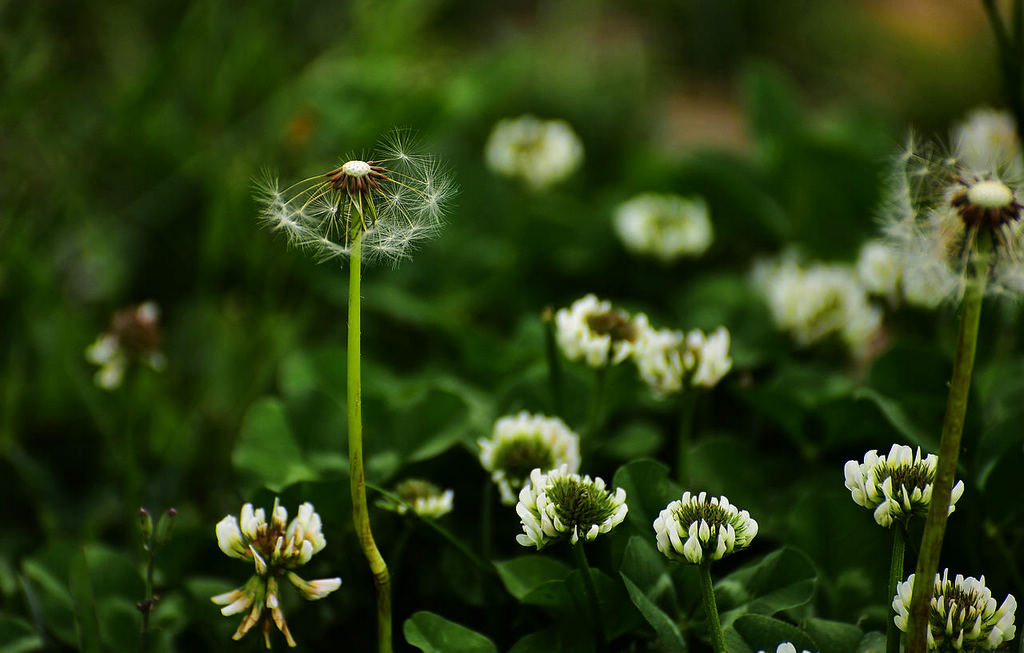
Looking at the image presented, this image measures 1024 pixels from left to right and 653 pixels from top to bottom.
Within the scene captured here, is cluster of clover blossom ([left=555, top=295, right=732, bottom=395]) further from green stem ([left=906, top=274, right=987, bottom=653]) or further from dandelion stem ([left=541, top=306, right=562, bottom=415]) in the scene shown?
green stem ([left=906, top=274, right=987, bottom=653])

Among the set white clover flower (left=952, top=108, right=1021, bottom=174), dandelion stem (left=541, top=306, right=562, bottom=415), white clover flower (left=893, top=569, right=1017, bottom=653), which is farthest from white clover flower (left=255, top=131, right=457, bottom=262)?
white clover flower (left=952, top=108, right=1021, bottom=174)

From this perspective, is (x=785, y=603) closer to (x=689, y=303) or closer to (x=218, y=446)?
(x=689, y=303)

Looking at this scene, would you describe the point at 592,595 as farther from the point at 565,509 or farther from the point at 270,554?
the point at 270,554

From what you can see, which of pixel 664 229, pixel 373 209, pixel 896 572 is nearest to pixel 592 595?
pixel 896 572

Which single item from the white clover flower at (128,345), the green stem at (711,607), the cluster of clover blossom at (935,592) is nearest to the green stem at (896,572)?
the cluster of clover blossom at (935,592)

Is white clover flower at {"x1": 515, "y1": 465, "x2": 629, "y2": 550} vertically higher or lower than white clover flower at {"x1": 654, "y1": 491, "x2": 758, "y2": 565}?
higher

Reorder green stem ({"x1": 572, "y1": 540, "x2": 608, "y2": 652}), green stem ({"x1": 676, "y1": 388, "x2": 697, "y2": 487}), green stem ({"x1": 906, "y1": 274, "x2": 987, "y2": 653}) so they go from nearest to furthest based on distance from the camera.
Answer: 1. green stem ({"x1": 906, "y1": 274, "x2": 987, "y2": 653})
2. green stem ({"x1": 572, "y1": 540, "x2": 608, "y2": 652})
3. green stem ({"x1": 676, "y1": 388, "x2": 697, "y2": 487})

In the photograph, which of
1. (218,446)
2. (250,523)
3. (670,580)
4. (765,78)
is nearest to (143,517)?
(250,523)
